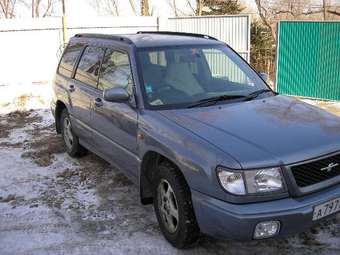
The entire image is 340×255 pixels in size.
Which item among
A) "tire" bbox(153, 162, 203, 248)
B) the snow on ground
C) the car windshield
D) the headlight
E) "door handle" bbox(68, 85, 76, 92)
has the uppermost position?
the car windshield

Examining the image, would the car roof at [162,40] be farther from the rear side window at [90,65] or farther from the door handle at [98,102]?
the door handle at [98,102]

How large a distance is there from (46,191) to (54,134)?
2.83 m

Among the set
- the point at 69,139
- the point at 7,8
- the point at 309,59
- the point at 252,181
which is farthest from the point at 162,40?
the point at 7,8

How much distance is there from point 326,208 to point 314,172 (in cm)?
28

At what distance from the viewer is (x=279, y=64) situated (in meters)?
11.0

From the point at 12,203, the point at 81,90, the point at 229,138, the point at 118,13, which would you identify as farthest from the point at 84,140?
the point at 118,13

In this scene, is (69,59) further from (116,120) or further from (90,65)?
(116,120)

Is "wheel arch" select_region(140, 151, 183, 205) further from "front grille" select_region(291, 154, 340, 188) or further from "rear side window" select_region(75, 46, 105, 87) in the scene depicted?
"rear side window" select_region(75, 46, 105, 87)

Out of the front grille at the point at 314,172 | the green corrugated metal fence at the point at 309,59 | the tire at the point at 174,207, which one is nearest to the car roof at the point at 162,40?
the tire at the point at 174,207

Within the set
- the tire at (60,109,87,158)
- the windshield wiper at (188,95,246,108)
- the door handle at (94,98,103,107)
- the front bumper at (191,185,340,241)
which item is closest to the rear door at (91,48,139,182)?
the door handle at (94,98,103,107)

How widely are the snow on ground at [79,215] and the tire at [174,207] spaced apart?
153mm

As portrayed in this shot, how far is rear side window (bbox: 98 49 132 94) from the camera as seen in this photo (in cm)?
422

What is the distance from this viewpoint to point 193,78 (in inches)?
167

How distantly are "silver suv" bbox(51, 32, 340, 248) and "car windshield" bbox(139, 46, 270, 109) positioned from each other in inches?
0.4
